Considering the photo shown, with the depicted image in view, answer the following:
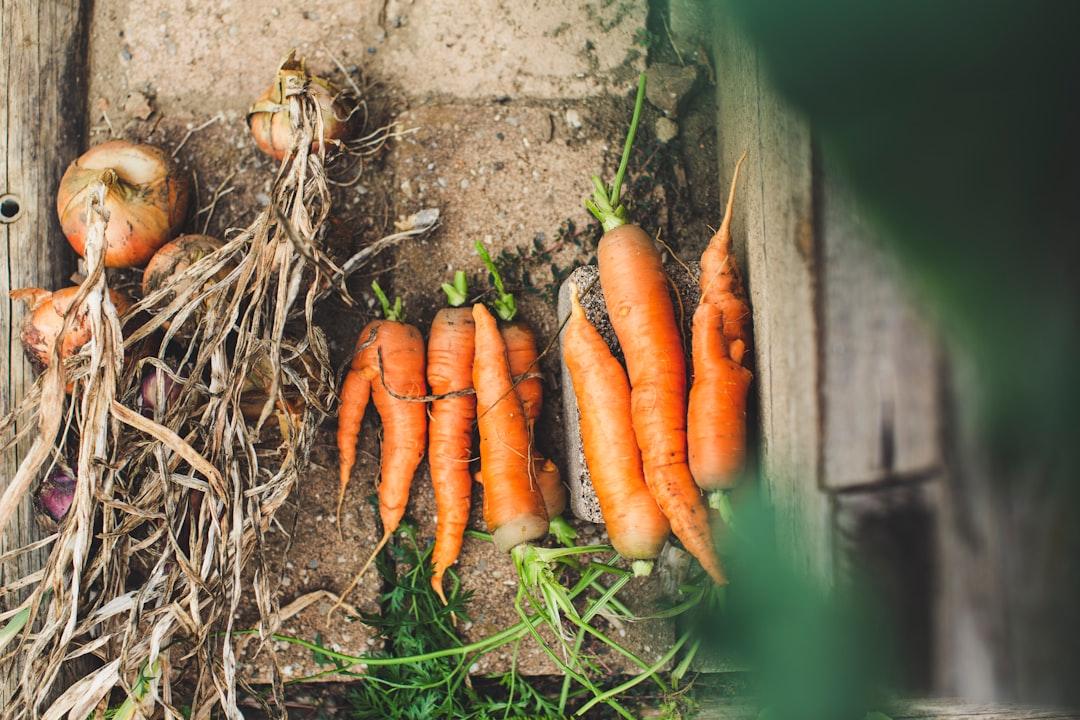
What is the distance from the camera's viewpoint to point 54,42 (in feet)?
6.74

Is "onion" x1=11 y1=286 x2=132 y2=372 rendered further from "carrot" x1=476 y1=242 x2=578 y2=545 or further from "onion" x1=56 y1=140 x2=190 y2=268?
"carrot" x1=476 y1=242 x2=578 y2=545

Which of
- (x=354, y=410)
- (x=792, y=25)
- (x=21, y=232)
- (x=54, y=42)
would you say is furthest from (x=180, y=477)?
(x=792, y=25)

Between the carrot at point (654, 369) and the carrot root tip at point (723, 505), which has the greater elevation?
the carrot at point (654, 369)

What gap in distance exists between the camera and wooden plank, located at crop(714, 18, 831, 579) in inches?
28.0

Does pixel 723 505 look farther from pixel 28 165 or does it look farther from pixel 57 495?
pixel 28 165

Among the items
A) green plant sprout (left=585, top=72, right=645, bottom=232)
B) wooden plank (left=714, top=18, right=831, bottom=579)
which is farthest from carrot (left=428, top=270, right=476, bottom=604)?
wooden plank (left=714, top=18, right=831, bottom=579)

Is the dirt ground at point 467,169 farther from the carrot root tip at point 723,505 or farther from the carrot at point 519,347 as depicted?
the carrot root tip at point 723,505

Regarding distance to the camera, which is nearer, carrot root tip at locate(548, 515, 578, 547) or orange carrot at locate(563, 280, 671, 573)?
orange carrot at locate(563, 280, 671, 573)

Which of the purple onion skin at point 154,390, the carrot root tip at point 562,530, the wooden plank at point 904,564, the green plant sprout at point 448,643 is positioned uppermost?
the purple onion skin at point 154,390

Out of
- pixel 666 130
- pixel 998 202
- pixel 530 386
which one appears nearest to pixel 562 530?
pixel 530 386

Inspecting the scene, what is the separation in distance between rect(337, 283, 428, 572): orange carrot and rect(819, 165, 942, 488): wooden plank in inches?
55.7

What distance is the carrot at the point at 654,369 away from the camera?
168cm

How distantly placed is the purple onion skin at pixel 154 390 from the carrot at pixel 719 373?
1198 mm

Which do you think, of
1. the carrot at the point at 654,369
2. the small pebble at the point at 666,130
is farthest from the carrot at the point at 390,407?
the small pebble at the point at 666,130
